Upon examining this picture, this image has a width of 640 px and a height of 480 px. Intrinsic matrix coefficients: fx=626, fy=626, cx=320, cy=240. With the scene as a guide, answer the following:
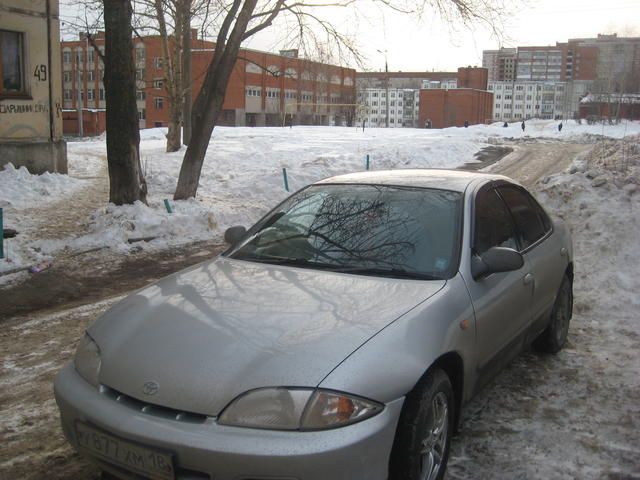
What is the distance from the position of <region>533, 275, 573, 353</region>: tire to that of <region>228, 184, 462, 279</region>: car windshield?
1614 millimetres

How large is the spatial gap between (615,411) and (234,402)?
9.00 ft

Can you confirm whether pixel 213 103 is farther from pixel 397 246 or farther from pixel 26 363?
pixel 397 246

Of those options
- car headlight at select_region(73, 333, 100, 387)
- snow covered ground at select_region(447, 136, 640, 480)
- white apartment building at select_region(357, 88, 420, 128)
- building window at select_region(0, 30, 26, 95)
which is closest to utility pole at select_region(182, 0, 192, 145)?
building window at select_region(0, 30, 26, 95)

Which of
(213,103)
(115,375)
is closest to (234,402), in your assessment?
(115,375)

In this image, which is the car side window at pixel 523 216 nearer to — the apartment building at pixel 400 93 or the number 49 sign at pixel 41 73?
the number 49 sign at pixel 41 73

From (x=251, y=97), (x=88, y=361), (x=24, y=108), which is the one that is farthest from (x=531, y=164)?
(x=251, y=97)


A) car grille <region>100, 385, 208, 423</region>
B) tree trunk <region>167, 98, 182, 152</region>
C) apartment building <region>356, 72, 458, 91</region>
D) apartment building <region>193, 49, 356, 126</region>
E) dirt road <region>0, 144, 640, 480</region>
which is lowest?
dirt road <region>0, 144, 640, 480</region>

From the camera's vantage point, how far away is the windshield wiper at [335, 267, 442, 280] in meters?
3.46

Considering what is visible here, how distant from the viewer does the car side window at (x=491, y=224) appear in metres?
3.89

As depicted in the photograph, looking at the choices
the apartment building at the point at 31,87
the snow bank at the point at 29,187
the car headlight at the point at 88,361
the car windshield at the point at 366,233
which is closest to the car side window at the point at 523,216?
the car windshield at the point at 366,233

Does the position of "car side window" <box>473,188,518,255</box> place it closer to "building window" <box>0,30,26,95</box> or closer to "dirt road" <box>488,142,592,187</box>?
"building window" <box>0,30,26,95</box>

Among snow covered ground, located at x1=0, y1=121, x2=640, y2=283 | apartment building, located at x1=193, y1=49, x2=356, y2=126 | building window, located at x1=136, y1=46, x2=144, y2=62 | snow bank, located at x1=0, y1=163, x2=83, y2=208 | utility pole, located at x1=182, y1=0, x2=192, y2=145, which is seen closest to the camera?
snow covered ground, located at x1=0, y1=121, x2=640, y2=283

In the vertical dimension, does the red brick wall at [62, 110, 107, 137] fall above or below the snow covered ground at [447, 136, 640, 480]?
above

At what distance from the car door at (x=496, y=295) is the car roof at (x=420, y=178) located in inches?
6.4
